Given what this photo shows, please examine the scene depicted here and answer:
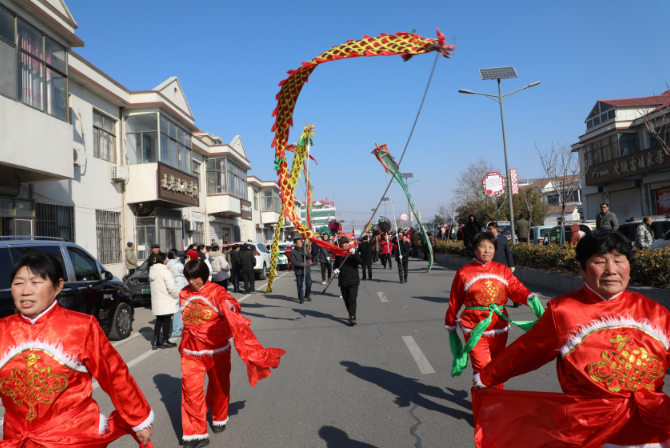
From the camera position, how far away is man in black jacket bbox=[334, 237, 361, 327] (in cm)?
878

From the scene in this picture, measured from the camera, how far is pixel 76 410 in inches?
88.9

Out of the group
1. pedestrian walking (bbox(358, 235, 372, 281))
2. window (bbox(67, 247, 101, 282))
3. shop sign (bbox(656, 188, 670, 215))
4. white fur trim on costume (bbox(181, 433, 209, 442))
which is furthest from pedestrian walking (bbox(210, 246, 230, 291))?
shop sign (bbox(656, 188, 670, 215))

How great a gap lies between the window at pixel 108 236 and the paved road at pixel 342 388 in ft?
29.4

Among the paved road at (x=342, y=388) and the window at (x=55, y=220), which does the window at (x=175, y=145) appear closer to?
the window at (x=55, y=220)

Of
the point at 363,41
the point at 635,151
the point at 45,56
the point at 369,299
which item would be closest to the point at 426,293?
the point at 369,299

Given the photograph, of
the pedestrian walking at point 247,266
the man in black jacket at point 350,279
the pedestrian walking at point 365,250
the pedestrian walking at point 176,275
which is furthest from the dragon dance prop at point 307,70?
the pedestrian walking at point 365,250

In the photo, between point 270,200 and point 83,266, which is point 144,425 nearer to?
point 83,266

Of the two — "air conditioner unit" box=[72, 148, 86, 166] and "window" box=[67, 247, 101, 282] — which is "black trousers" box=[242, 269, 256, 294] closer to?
"window" box=[67, 247, 101, 282]

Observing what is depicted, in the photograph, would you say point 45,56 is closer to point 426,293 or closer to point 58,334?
point 426,293

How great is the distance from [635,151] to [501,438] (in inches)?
1256

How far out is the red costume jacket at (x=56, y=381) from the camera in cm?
218

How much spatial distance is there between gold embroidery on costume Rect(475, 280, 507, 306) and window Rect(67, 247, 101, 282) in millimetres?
6226

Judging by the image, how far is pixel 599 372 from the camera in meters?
2.03

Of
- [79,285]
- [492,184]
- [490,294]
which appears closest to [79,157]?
[79,285]
